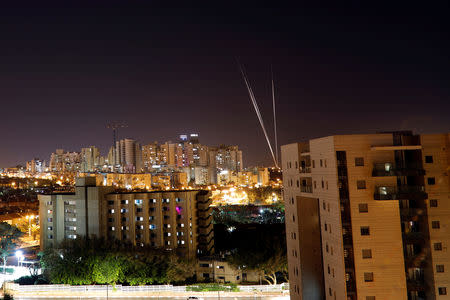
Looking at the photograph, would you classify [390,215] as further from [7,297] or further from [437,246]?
[7,297]

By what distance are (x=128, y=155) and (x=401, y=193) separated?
75.4 metres

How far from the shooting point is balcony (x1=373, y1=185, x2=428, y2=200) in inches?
327

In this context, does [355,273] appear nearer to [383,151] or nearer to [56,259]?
[383,151]

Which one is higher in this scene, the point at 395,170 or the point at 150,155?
the point at 150,155

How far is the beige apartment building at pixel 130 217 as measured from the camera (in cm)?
1831

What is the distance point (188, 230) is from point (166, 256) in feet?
12.0

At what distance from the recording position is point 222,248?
2253 cm

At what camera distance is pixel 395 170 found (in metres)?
8.45

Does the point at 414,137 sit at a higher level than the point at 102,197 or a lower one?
higher

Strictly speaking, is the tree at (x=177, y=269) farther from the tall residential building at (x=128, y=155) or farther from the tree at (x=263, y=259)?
the tall residential building at (x=128, y=155)

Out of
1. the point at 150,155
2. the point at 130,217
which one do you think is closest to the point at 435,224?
the point at 130,217

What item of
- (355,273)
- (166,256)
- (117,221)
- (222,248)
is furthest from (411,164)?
(222,248)

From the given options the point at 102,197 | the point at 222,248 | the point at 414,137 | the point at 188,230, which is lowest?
the point at 222,248

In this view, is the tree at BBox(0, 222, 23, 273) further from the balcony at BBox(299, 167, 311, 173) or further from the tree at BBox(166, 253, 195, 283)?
the balcony at BBox(299, 167, 311, 173)
